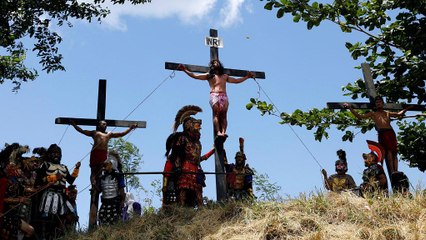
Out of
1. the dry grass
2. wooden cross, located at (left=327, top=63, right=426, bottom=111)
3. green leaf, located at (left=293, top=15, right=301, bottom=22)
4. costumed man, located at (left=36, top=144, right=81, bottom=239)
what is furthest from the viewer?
green leaf, located at (left=293, top=15, right=301, bottom=22)

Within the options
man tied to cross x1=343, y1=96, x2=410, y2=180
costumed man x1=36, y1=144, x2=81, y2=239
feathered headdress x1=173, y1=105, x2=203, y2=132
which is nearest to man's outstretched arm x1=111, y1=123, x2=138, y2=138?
feathered headdress x1=173, y1=105, x2=203, y2=132

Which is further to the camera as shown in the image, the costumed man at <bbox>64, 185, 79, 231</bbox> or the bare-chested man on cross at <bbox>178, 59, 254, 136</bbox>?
the bare-chested man on cross at <bbox>178, 59, 254, 136</bbox>

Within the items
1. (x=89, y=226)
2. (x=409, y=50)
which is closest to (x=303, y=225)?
(x=89, y=226)

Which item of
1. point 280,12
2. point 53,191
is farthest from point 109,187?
point 280,12

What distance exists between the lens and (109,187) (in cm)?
992

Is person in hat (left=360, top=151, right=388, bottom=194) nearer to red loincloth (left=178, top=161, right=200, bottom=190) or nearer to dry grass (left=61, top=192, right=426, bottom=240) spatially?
dry grass (left=61, top=192, right=426, bottom=240)

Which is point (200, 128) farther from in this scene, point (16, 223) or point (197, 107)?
point (16, 223)

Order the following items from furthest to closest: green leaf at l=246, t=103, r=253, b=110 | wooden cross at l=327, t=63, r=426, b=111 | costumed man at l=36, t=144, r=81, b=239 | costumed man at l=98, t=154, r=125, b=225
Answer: green leaf at l=246, t=103, r=253, b=110, wooden cross at l=327, t=63, r=426, b=111, costumed man at l=98, t=154, r=125, b=225, costumed man at l=36, t=144, r=81, b=239

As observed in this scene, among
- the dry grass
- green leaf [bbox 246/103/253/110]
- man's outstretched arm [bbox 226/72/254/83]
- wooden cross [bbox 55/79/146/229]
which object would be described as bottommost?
the dry grass

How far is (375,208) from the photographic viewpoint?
316 inches

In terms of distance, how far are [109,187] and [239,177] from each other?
2403 millimetres

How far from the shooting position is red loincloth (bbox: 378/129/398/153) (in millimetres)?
10844

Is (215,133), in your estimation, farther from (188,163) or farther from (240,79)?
(240,79)

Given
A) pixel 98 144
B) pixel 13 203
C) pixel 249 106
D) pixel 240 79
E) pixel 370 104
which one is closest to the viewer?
pixel 13 203
